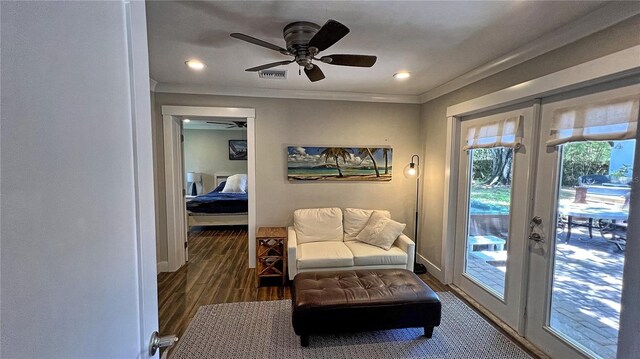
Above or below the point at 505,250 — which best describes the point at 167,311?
below

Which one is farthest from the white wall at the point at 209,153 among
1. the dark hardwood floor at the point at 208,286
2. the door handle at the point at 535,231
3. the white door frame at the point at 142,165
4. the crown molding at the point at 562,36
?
the white door frame at the point at 142,165

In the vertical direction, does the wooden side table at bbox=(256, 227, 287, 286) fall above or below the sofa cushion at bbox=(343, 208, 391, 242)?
below

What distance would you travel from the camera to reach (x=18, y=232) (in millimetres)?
404

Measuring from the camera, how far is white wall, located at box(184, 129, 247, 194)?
24.8ft

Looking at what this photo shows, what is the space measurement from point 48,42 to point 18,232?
0.32 metres

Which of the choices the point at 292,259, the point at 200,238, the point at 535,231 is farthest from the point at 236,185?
the point at 535,231

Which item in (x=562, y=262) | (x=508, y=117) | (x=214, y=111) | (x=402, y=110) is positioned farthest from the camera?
(x=402, y=110)

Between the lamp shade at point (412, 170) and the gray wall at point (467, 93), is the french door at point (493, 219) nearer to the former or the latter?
the gray wall at point (467, 93)

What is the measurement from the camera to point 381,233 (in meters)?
3.22

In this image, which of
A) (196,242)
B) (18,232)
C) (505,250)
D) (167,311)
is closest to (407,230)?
(505,250)

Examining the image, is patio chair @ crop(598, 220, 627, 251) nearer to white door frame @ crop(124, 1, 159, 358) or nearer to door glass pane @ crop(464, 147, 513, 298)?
door glass pane @ crop(464, 147, 513, 298)

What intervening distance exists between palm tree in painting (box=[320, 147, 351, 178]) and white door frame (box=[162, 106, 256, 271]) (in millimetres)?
945

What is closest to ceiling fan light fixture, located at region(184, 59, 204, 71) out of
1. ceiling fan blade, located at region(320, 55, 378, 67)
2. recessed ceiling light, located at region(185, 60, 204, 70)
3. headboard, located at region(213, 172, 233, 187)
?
recessed ceiling light, located at region(185, 60, 204, 70)

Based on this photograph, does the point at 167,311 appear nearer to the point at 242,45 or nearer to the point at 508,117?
the point at 242,45
